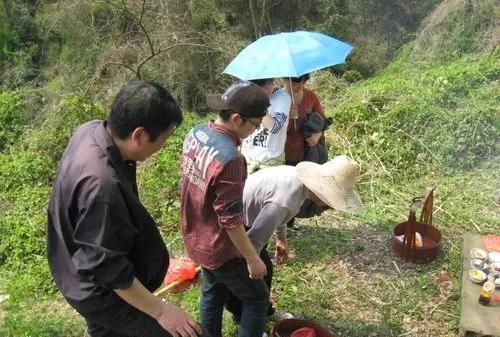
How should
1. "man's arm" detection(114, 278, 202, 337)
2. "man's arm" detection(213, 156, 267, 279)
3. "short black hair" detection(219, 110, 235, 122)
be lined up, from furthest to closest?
"short black hair" detection(219, 110, 235, 122) → "man's arm" detection(213, 156, 267, 279) → "man's arm" detection(114, 278, 202, 337)

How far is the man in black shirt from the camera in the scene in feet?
6.03

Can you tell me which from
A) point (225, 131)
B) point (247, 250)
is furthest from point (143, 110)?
point (247, 250)

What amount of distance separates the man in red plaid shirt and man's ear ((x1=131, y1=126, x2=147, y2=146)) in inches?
20.4

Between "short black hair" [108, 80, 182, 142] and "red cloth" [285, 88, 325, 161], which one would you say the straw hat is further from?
"short black hair" [108, 80, 182, 142]

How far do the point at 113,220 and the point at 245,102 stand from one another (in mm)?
956

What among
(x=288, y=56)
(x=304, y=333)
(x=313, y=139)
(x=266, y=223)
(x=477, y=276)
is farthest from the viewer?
(x=313, y=139)

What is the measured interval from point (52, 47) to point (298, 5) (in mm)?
9040

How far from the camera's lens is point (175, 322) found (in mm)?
2088

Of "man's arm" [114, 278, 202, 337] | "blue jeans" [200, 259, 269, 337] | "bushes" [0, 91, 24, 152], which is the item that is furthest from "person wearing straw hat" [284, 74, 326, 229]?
"bushes" [0, 91, 24, 152]

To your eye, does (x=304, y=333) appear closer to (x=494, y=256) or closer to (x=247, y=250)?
(x=247, y=250)

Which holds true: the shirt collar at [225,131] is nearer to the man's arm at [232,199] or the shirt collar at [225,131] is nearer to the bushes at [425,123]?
the man's arm at [232,199]

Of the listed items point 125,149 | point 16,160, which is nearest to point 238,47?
point 16,160

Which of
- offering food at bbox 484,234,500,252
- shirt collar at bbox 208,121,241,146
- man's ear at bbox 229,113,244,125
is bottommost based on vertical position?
offering food at bbox 484,234,500,252

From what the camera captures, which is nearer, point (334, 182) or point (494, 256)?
point (334, 182)
